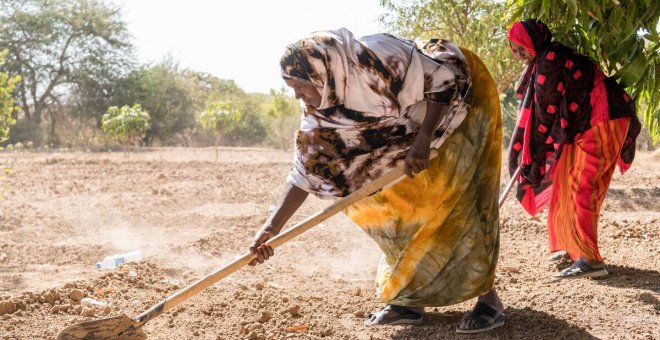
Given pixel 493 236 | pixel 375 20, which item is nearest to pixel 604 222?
pixel 493 236

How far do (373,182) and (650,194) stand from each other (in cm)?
571

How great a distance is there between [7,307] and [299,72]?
6.91 ft

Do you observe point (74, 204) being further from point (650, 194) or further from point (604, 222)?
point (650, 194)

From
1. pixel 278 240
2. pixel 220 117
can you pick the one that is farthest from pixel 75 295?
pixel 220 117

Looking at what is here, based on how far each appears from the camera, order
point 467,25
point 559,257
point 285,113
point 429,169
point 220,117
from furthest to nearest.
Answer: point 285,113, point 220,117, point 467,25, point 559,257, point 429,169

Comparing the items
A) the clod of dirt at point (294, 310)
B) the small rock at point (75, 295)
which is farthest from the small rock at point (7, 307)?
the clod of dirt at point (294, 310)

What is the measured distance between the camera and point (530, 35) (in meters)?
4.08

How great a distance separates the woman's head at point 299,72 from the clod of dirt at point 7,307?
2.00 m

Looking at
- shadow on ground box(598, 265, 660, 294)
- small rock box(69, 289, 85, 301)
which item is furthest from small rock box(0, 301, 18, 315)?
shadow on ground box(598, 265, 660, 294)

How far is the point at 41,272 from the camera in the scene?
191 inches

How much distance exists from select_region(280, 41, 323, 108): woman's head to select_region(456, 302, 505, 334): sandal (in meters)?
1.31

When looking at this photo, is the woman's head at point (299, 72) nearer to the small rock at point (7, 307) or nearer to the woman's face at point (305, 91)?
the woman's face at point (305, 91)

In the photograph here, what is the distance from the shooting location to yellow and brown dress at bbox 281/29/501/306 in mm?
3154

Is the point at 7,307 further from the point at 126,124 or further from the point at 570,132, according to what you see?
the point at 126,124
